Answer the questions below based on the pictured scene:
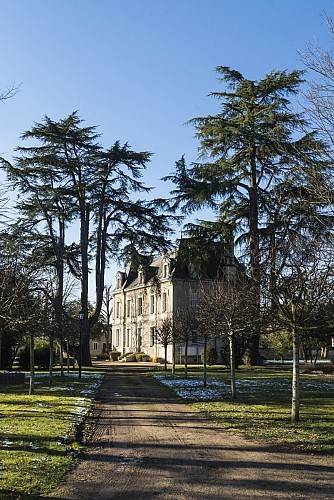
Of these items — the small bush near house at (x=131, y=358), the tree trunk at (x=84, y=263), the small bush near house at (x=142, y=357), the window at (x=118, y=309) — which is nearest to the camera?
the tree trunk at (x=84, y=263)

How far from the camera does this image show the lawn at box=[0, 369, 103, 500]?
6991mm

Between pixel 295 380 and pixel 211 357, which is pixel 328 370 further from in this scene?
pixel 295 380

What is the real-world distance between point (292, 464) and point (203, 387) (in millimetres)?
13749

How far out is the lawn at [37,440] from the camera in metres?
6.99

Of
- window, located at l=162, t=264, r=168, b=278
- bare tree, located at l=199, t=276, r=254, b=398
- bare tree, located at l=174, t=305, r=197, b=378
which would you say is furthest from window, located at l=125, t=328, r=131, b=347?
bare tree, located at l=199, t=276, r=254, b=398

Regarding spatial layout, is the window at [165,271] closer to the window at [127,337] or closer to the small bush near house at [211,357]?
the small bush near house at [211,357]

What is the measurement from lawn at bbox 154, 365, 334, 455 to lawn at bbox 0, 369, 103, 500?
11.4 feet

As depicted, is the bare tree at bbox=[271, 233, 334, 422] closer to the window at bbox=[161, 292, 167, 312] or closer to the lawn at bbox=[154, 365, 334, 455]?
the lawn at bbox=[154, 365, 334, 455]

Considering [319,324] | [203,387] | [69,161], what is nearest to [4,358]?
[69,161]

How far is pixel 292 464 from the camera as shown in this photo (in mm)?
8391

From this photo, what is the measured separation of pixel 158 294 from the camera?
1545 inches

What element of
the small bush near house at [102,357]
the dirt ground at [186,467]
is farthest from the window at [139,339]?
the dirt ground at [186,467]

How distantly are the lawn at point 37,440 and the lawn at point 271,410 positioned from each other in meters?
3.48

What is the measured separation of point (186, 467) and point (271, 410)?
23.3 feet
